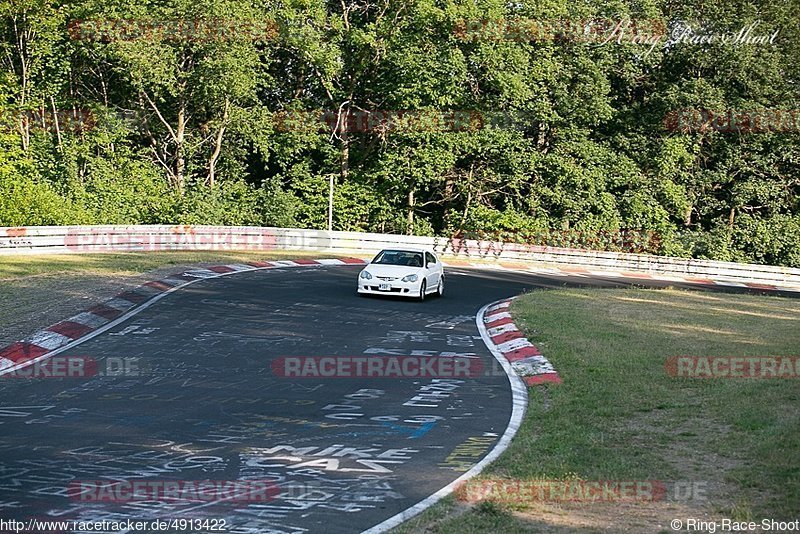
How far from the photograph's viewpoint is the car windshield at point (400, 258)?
25.2 meters

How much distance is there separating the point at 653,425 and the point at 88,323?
438 inches

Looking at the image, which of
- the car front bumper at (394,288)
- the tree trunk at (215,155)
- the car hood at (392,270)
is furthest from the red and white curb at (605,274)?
the car front bumper at (394,288)

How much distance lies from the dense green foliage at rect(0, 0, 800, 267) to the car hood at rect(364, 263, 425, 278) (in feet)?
58.2

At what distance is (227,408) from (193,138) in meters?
38.4

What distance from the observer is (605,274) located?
43406mm

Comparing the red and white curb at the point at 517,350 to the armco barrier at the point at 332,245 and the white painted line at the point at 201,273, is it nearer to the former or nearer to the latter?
the white painted line at the point at 201,273

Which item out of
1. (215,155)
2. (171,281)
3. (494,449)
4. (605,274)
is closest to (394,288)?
(171,281)

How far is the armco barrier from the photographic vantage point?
32.9 meters

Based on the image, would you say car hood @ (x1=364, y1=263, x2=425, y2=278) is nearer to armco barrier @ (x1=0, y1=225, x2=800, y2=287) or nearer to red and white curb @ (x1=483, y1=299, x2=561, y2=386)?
red and white curb @ (x1=483, y1=299, x2=561, y2=386)

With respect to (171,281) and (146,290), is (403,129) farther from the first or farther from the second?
(146,290)

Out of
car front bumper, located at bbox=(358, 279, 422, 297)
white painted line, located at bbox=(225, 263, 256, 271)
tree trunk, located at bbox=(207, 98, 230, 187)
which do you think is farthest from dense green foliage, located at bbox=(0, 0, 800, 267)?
car front bumper, located at bbox=(358, 279, 422, 297)

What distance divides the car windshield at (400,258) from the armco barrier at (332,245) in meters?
13.1

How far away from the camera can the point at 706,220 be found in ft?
186

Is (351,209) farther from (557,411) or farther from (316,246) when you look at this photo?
(557,411)
